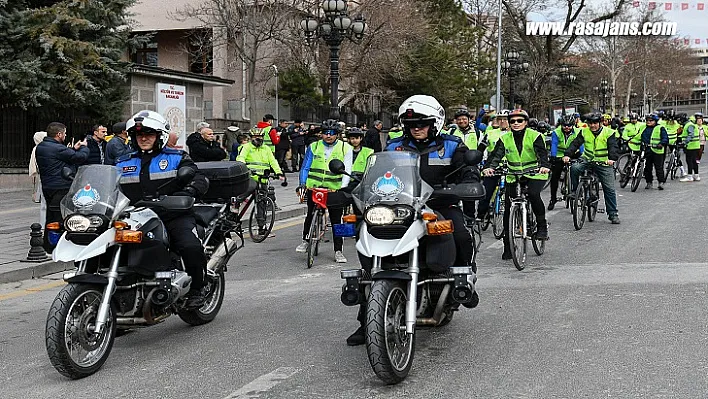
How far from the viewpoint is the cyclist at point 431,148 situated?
20.6 feet

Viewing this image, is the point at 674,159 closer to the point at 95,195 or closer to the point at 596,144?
the point at 596,144

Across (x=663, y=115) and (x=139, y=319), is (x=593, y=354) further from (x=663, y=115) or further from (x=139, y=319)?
(x=663, y=115)

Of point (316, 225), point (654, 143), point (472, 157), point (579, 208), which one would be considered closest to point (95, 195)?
point (472, 157)

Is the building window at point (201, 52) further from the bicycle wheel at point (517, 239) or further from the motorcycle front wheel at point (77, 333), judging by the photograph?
the motorcycle front wheel at point (77, 333)

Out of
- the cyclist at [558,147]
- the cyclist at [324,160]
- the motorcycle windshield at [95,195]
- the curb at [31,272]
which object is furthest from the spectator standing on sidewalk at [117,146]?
the cyclist at [558,147]

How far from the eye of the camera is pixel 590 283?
351 inches

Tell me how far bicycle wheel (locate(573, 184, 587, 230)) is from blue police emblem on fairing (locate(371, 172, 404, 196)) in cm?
847

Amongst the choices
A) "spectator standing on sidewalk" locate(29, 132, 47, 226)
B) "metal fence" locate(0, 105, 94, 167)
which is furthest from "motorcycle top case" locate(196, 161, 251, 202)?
"metal fence" locate(0, 105, 94, 167)

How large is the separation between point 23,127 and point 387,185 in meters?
18.2

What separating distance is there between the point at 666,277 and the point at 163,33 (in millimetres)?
34435

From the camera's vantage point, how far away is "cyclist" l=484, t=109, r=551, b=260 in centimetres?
1050

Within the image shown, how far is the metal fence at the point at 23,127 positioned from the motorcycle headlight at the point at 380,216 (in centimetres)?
1726

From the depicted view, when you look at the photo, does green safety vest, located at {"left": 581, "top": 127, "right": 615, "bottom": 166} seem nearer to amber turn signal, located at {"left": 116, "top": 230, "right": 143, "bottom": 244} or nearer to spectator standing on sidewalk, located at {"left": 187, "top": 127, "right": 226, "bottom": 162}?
spectator standing on sidewalk, located at {"left": 187, "top": 127, "right": 226, "bottom": 162}

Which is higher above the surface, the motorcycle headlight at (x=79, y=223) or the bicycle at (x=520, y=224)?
the motorcycle headlight at (x=79, y=223)
